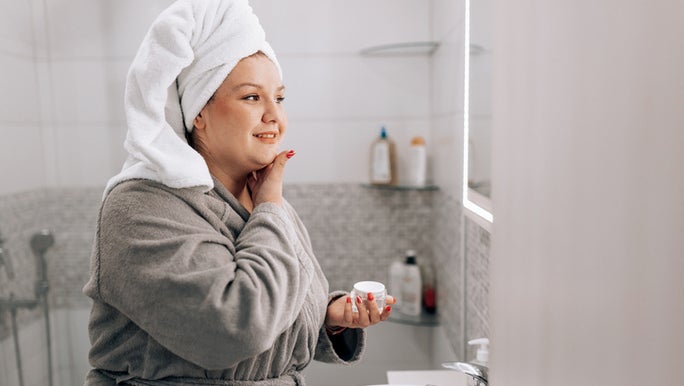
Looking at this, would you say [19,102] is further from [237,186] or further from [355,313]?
[355,313]

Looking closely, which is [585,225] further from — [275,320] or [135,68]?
[135,68]

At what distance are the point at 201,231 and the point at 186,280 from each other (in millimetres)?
87

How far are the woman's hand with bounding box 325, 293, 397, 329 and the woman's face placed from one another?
1.00 ft

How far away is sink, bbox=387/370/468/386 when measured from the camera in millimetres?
→ 1257

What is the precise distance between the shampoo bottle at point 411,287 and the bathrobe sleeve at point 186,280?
3.53 ft

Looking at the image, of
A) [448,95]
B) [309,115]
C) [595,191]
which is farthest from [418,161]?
[595,191]

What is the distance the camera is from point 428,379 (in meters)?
1.28

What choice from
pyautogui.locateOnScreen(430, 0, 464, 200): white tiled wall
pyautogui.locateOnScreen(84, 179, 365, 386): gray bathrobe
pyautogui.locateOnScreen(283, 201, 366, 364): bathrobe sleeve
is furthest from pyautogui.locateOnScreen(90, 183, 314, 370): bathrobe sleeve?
pyautogui.locateOnScreen(430, 0, 464, 200): white tiled wall

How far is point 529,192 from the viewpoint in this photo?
296mm

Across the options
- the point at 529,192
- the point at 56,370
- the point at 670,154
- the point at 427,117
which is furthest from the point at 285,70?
the point at 670,154

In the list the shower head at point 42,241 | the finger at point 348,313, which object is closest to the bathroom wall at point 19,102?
the shower head at point 42,241

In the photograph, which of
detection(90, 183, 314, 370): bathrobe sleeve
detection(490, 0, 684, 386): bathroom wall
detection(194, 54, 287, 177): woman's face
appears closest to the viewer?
detection(490, 0, 684, 386): bathroom wall

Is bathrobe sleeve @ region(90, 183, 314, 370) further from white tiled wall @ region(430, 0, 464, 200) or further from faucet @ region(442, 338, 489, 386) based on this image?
white tiled wall @ region(430, 0, 464, 200)

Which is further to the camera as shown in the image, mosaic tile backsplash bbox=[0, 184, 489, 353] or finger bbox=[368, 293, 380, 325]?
mosaic tile backsplash bbox=[0, 184, 489, 353]
